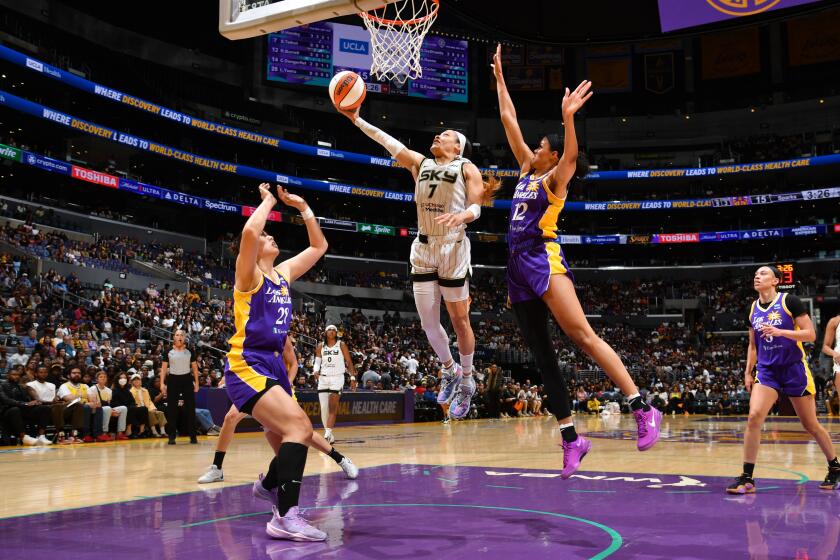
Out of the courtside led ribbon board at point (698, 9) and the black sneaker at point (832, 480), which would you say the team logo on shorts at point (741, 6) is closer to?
the courtside led ribbon board at point (698, 9)

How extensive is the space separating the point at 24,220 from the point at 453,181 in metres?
26.4

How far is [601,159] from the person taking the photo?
158 ft

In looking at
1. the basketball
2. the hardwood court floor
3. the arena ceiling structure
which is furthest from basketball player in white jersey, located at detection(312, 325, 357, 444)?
the arena ceiling structure

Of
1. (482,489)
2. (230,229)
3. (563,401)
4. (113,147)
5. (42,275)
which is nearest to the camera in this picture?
(563,401)

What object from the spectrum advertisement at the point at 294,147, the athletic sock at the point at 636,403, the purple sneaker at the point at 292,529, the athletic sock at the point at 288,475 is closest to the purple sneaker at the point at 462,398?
the athletic sock at the point at 636,403

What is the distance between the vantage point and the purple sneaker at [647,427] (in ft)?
17.9

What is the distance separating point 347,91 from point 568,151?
7.10 ft

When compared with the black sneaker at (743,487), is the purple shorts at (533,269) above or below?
above

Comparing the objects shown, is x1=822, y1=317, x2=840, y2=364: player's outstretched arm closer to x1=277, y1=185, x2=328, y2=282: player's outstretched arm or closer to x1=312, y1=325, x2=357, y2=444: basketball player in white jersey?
x1=277, y1=185, x2=328, y2=282: player's outstretched arm

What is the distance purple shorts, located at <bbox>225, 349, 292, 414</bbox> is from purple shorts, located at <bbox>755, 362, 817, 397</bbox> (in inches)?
192

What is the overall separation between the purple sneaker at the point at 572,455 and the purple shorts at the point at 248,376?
221 cm

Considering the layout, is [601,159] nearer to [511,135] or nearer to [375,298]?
[375,298]

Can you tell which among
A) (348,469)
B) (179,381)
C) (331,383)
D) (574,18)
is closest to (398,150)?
(348,469)

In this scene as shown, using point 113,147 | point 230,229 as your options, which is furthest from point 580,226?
point 113,147
